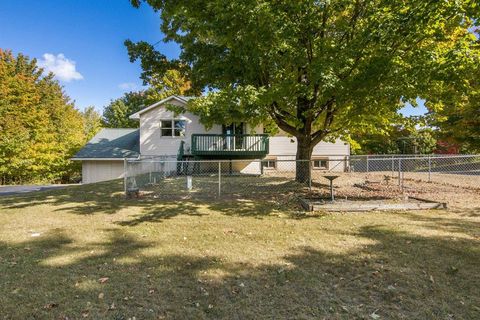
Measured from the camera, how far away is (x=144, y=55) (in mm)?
12398

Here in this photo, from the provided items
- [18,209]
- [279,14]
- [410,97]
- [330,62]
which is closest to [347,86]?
[330,62]

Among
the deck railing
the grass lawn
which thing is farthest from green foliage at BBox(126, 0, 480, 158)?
the deck railing

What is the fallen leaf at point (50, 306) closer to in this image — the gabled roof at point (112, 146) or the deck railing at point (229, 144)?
the deck railing at point (229, 144)

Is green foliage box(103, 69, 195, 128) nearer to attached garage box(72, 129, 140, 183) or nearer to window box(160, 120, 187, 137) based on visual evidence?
attached garage box(72, 129, 140, 183)

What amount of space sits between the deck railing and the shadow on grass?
14103mm

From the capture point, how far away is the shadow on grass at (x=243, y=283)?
10.3 feet

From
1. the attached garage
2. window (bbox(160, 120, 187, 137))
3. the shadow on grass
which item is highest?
window (bbox(160, 120, 187, 137))

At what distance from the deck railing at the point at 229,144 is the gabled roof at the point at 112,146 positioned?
5187 millimetres

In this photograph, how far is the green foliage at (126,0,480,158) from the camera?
25.3 ft

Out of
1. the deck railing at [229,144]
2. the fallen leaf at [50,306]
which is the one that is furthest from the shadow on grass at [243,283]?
the deck railing at [229,144]

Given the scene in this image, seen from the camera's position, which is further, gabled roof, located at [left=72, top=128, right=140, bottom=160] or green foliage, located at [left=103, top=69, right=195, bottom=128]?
green foliage, located at [left=103, top=69, right=195, bottom=128]

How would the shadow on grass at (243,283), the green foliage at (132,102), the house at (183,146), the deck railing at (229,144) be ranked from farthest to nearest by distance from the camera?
the green foliage at (132,102)
the house at (183,146)
the deck railing at (229,144)
the shadow on grass at (243,283)

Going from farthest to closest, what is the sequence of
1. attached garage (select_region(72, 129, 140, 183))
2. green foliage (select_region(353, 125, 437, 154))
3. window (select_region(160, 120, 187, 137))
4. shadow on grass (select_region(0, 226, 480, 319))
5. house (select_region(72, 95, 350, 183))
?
1. green foliage (select_region(353, 125, 437, 154))
2. attached garage (select_region(72, 129, 140, 183))
3. window (select_region(160, 120, 187, 137))
4. house (select_region(72, 95, 350, 183))
5. shadow on grass (select_region(0, 226, 480, 319))

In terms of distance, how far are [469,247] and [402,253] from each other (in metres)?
1.32
